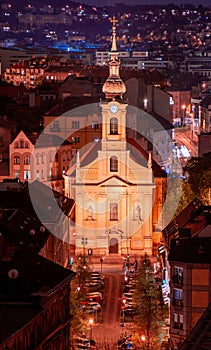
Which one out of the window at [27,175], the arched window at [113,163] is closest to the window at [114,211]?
the arched window at [113,163]

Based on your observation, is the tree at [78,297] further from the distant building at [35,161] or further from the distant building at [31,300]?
the distant building at [35,161]

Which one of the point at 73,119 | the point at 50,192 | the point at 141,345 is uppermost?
the point at 73,119

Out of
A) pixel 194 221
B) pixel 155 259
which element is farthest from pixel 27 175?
pixel 194 221

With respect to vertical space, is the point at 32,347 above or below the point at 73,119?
below

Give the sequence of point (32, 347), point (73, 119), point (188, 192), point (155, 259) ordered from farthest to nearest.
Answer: point (73, 119) < point (188, 192) < point (155, 259) < point (32, 347)

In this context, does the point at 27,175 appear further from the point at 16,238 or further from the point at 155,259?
the point at 16,238

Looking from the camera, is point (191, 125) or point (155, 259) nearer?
point (155, 259)
